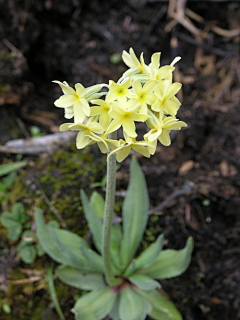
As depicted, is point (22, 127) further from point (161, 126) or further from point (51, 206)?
point (161, 126)

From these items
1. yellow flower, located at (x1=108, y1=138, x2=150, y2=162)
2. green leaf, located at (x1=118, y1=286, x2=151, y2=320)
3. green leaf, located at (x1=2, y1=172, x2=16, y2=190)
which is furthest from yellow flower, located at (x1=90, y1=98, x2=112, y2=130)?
green leaf, located at (x1=2, y1=172, x2=16, y2=190)

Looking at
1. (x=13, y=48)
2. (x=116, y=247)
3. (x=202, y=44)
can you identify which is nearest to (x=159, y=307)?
(x=116, y=247)

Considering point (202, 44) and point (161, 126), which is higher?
point (161, 126)

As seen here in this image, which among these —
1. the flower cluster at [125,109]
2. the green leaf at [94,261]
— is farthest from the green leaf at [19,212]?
the flower cluster at [125,109]

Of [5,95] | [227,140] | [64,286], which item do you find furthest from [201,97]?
[64,286]

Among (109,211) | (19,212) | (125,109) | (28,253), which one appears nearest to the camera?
(125,109)
